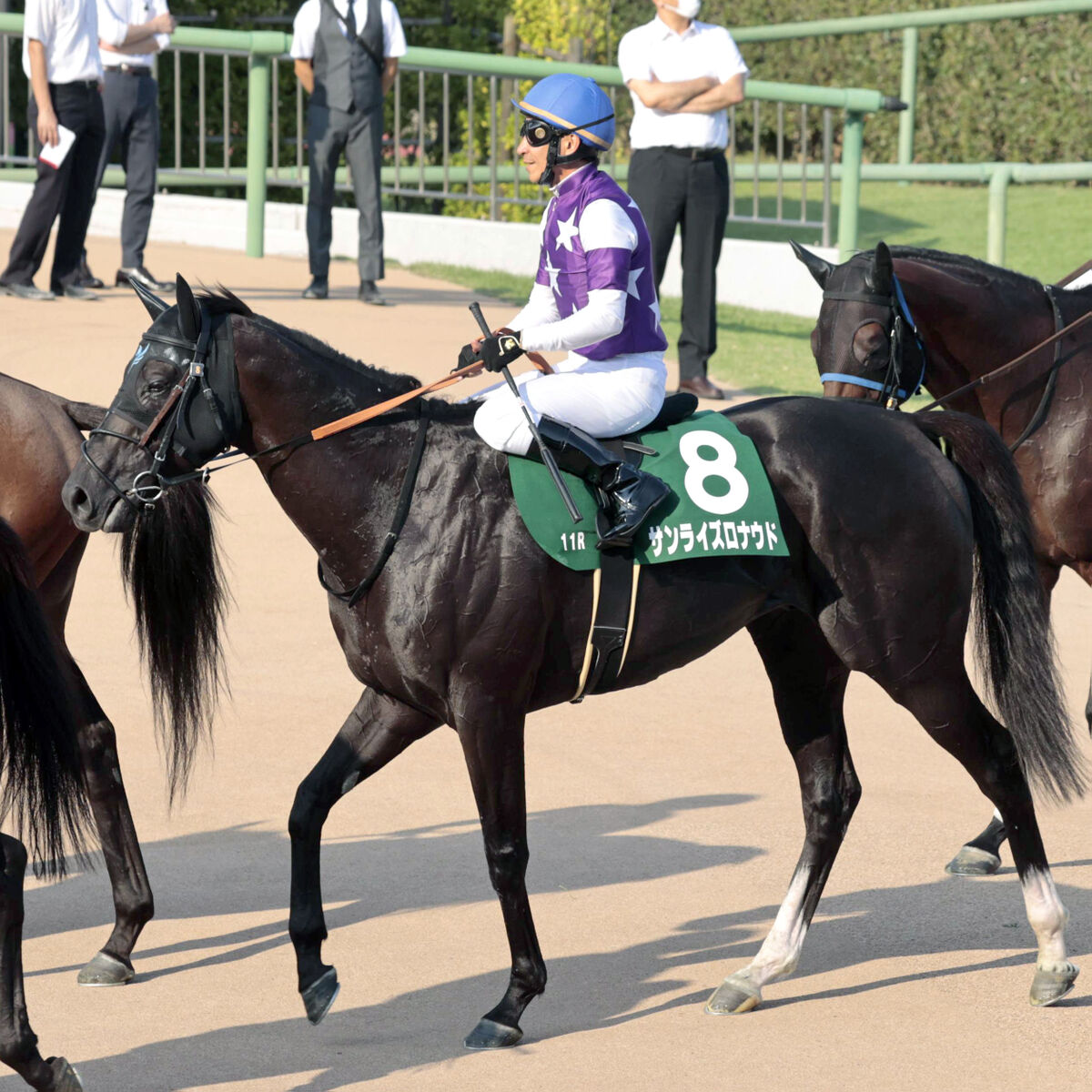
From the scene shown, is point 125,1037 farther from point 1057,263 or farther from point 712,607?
point 1057,263

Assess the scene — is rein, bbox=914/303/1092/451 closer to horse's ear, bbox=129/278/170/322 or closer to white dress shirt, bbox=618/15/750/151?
horse's ear, bbox=129/278/170/322

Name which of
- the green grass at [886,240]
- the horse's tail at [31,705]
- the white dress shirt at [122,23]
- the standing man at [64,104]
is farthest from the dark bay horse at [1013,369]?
the white dress shirt at [122,23]

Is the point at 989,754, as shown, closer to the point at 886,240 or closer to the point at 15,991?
the point at 15,991

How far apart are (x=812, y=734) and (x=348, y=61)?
7287mm

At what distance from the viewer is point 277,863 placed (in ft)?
17.2

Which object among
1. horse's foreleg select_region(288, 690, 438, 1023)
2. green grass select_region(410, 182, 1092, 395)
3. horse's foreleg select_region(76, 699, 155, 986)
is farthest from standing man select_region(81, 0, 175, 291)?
horse's foreleg select_region(288, 690, 438, 1023)

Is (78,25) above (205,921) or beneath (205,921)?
above

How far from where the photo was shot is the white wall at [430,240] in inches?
537

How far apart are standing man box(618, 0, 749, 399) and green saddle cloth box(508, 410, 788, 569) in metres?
5.58

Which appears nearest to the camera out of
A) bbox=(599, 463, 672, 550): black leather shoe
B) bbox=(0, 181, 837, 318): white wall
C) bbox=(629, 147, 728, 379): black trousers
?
bbox=(599, 463, 672, 550): black leather shoe

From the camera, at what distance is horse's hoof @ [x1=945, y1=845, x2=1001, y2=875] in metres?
5.25

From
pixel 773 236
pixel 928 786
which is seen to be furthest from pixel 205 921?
pixel 773 236

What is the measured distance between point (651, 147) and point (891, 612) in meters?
5.91

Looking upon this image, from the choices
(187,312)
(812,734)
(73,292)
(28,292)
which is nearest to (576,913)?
(812,734)
